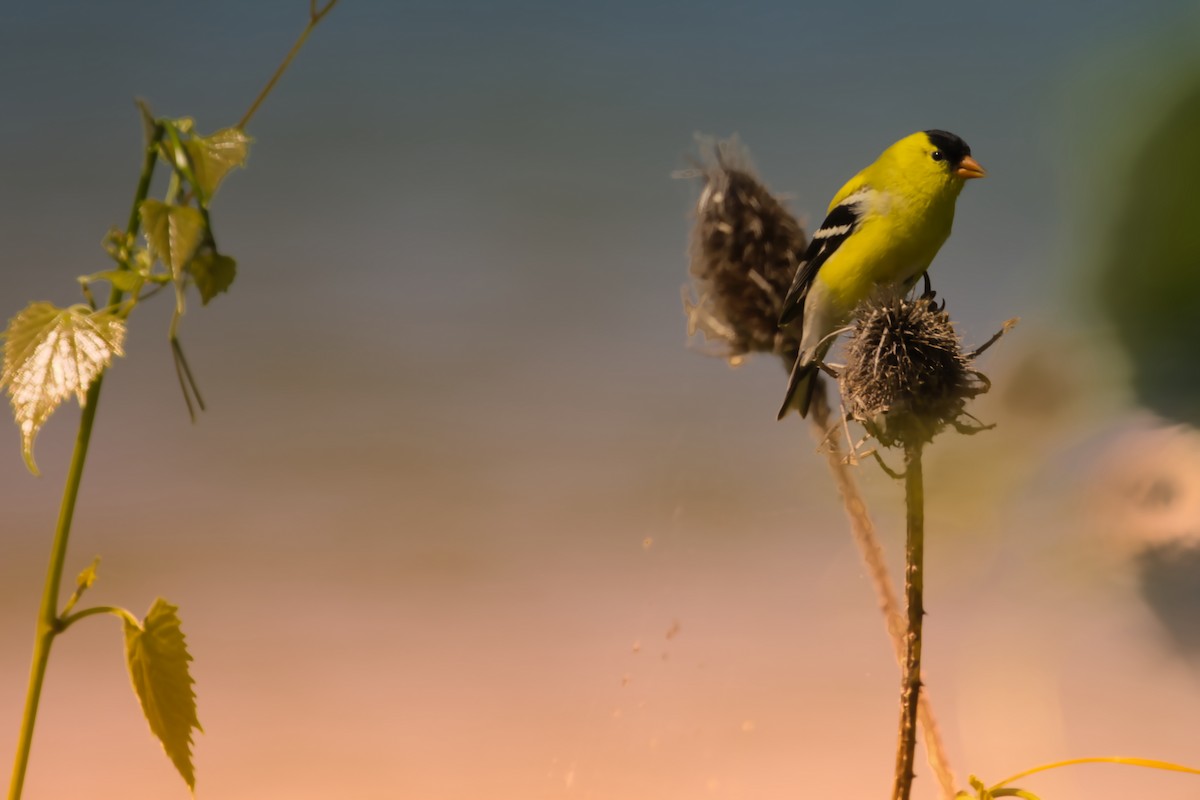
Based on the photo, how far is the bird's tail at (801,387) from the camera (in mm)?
813

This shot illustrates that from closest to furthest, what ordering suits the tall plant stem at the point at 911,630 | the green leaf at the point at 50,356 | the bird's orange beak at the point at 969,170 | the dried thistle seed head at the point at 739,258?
the green leaf at the point at 50,356 < the tall plant stem at the point at 911,630 < the bird's orange beak at the point at 969,170 < the dried thistle seed head at the point at 739,258

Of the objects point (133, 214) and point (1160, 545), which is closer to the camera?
point (133, 214)

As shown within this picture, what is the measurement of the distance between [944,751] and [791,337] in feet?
1.28

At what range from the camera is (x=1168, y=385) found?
1210 mm

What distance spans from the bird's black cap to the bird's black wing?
0.22 ft

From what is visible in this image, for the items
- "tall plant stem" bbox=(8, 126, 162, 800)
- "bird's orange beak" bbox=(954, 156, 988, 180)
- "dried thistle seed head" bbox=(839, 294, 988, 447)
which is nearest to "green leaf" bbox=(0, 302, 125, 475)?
"tall plant stem" bbox=(8, 126, 162, 800)

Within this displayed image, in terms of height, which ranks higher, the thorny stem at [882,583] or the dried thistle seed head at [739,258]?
the dried thistle seed head at [739,258]

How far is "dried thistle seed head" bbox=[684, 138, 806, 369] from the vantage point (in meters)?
0.97

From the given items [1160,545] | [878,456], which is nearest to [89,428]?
[878,456]

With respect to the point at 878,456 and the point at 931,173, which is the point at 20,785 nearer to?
the point at 878,456

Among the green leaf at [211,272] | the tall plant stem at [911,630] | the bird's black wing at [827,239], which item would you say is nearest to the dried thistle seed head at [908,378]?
the tall plant stem at [911,630]

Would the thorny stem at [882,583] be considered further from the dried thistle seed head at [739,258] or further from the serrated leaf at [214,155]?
the serrated leaf at [214,155]

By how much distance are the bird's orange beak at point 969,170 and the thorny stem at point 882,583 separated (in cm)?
23

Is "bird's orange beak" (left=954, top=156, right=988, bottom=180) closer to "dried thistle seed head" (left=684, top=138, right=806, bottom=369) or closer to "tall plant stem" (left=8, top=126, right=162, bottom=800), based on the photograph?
"dried thistle seed head" (left=684, top=138, right=806, bottom=369)
